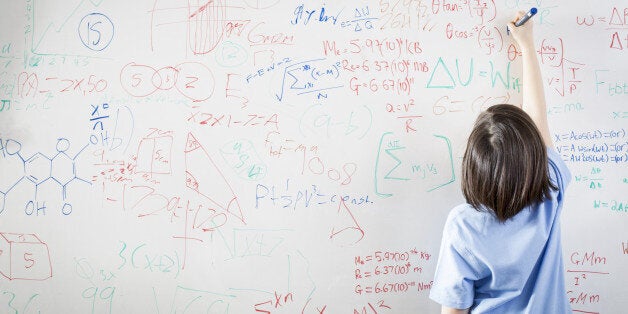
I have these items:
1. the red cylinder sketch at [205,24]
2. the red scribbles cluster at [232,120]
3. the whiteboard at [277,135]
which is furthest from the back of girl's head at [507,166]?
the red cylinder sketch at [205,24]

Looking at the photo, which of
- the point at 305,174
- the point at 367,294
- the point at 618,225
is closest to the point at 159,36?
the point at 305,174

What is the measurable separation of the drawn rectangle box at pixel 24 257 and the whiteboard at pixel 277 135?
22 millimetres

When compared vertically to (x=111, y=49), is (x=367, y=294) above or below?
below

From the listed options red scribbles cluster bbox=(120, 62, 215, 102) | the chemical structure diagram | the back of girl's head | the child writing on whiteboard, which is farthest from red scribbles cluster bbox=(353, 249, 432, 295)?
the chemical structure diagram

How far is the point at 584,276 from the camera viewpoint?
1.54m

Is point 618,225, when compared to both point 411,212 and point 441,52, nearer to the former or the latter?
point 411,212

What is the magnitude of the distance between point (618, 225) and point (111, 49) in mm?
1901

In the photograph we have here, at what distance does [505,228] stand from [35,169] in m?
1.56

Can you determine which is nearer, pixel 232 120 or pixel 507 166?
pixel 507 166

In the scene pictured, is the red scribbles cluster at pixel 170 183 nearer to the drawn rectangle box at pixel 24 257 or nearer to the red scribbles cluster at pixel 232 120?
the red scribbles cluster at pixel 232 120

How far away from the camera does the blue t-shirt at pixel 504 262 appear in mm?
1154

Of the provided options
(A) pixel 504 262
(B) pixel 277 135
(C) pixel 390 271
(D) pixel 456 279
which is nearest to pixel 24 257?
(B) pixel 277 135

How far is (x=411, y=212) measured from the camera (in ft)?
5.02

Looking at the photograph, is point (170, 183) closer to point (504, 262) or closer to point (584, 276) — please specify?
point (504, 262)
